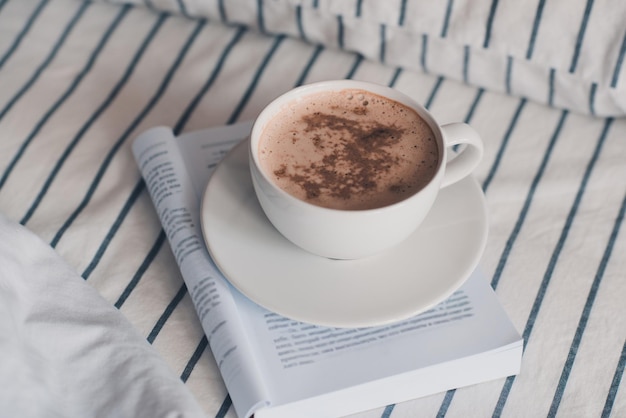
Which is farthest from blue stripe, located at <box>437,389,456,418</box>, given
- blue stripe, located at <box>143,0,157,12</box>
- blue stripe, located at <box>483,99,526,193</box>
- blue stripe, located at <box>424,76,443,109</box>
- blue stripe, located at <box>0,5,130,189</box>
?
blue stripe, located at <box>143,0,157,12</box>

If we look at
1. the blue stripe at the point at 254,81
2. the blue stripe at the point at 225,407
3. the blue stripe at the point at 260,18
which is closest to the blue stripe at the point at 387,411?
the blue stripe at the point at 225,407

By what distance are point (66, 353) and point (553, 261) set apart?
369 millimetres

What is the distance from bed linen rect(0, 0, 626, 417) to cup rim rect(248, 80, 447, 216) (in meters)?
0.12

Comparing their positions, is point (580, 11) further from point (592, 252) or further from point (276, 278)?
point (276, 278)

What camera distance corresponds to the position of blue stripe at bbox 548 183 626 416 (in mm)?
551

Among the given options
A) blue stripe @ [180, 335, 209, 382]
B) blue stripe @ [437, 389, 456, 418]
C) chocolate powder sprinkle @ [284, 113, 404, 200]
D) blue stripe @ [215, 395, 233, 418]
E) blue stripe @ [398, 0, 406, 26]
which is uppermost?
blue stripe @ [398, 0, 406, 26]

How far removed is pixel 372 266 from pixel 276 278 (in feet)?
0.23

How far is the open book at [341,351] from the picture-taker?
1.70 ft

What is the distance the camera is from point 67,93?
2.50 feet

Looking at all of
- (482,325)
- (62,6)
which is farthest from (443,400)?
(62,6)

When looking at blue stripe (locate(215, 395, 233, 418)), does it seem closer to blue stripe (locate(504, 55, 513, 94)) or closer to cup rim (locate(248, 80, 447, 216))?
cup rim (locate(248, 80, 447, 216))

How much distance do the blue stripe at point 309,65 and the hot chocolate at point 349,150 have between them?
180 mm

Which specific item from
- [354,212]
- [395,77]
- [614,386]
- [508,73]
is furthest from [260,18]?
[614,386]

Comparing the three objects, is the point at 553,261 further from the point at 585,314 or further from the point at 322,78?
the point at 322,78
